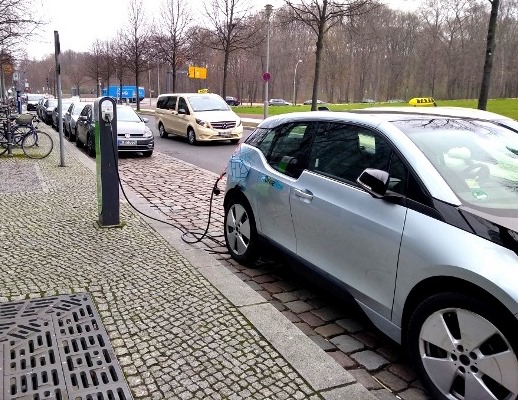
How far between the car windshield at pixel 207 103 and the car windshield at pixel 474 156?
624 inches

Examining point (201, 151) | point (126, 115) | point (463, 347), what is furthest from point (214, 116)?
point (463, 347)

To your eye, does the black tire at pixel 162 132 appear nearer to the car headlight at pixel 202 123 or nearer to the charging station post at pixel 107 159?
the car headlight at pixel 202 123

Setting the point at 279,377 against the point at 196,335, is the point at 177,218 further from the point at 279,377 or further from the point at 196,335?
the point at 279,377

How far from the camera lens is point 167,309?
12.9 ft

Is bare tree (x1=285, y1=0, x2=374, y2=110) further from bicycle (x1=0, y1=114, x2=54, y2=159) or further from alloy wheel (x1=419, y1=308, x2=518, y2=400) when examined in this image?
alloy wheel (x1=419, y1=308, x2=518, y2=400)

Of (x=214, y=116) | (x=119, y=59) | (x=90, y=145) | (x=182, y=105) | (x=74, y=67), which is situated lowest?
(x=90, y=145)

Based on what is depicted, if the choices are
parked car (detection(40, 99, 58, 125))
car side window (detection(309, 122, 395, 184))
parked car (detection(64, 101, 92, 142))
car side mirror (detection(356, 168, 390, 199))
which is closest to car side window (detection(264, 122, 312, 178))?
car side window (detection(309, 122, 395, 184))

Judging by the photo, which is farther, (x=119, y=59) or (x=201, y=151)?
(x=119, y=59)

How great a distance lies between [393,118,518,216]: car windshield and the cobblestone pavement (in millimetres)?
1090

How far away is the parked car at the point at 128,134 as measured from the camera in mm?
14453

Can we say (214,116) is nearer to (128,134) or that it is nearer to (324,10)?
(128,134)

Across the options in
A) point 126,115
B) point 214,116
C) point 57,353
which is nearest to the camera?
point 57,353

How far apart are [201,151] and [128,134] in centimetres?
288

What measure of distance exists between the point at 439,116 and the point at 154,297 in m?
2.68
